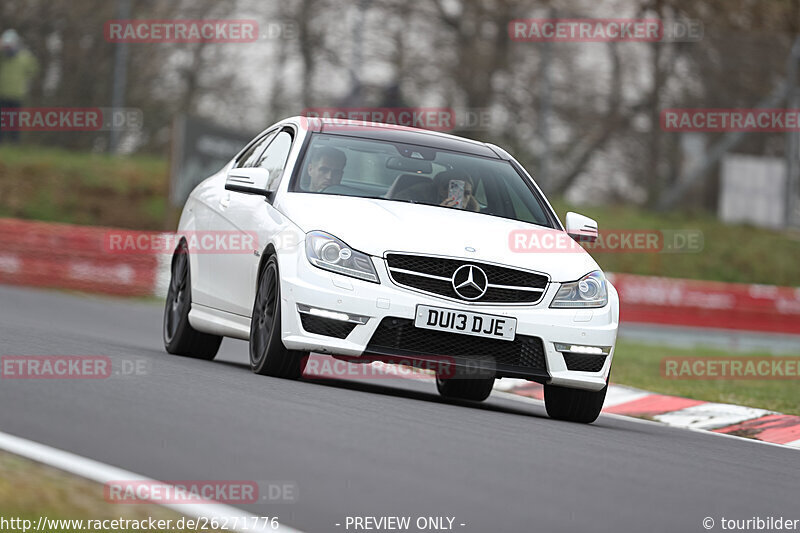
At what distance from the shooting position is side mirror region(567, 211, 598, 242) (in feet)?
32.2

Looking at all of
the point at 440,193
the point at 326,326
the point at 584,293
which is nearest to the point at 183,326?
the point at 440,193

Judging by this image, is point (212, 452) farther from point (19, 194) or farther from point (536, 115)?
point (536, 115)

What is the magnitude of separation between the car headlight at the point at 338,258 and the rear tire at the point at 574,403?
5.19 ft

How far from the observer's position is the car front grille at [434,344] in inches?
342

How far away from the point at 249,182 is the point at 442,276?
1.58 m

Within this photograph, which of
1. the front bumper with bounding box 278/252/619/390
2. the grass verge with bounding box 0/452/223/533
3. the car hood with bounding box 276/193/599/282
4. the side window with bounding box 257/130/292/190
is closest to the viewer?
the grass verge with bounding box 0/452/223/533

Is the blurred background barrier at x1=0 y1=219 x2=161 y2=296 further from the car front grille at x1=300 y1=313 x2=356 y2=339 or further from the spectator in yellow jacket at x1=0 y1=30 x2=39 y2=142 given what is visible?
the car front grille at x1=300 y1=313 x2=356 y2=339

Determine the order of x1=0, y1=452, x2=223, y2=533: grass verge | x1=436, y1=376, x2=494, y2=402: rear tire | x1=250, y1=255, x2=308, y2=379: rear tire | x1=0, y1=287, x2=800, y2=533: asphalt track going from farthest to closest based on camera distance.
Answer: x1=436, y1=376, x2=494, y2=402: rear tire → x1=250, y1=255, x2=308, y2=379: rear tire → x1=0, y1=287, x2=800, y2=533: asphalt track → x1=0, y1=452, x2=223, y2=533: grass verge

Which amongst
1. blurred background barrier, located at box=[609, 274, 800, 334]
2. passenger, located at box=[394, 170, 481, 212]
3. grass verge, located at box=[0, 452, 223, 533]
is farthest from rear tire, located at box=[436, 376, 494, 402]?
blurred background barrier, located at box=[609, 274, 800, 334]

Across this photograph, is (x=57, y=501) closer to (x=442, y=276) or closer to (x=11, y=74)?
(x=442, y=276)

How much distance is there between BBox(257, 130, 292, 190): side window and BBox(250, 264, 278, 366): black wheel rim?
3.01ft

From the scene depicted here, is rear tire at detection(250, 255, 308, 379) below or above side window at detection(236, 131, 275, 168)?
below

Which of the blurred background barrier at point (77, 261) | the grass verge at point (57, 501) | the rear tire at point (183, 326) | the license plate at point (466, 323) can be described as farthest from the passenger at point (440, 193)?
the blurred background barrier at point (77, 261)

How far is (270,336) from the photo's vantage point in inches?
353
